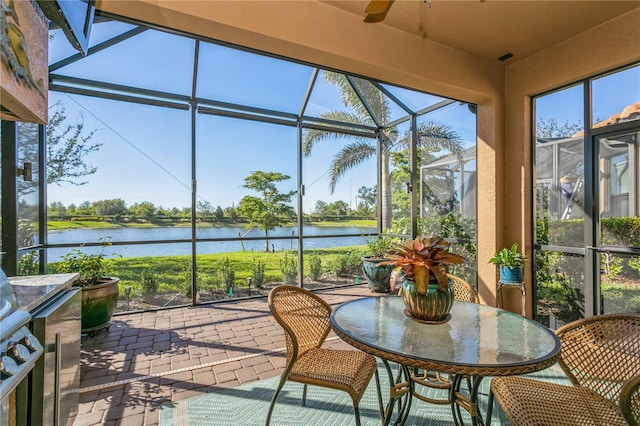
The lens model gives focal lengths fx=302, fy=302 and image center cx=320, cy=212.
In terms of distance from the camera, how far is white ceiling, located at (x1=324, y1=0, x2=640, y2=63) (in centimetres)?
263

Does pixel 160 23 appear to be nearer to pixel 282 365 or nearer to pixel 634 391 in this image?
pixel 282 365

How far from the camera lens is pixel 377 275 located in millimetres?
5191

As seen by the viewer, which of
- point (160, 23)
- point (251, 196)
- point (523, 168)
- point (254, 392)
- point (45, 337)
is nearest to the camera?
point (45, 337)

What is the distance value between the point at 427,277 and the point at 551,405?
0.83 metres

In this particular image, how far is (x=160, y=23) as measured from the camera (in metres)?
2.21

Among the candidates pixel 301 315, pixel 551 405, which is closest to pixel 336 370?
pixel 301 315

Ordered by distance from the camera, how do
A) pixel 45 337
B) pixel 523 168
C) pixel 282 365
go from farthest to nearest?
pixel 523 168
pixel 282 365
pixel 45 337

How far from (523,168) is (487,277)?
4.53 ft

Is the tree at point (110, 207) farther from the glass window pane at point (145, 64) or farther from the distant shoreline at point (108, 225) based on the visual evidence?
the glass window pane at point (145, 64)

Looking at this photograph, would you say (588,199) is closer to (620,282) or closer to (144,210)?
(620,282)

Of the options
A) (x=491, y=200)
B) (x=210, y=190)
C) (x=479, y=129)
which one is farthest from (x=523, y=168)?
(x=210, y=190)

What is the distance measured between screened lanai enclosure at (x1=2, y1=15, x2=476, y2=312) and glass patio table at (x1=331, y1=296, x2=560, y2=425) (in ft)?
7.92

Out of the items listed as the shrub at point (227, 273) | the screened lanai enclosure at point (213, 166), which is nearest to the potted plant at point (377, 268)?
the screened lanai enclosure at point (213, 166)

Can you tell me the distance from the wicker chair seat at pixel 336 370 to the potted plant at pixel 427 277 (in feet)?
1.54
